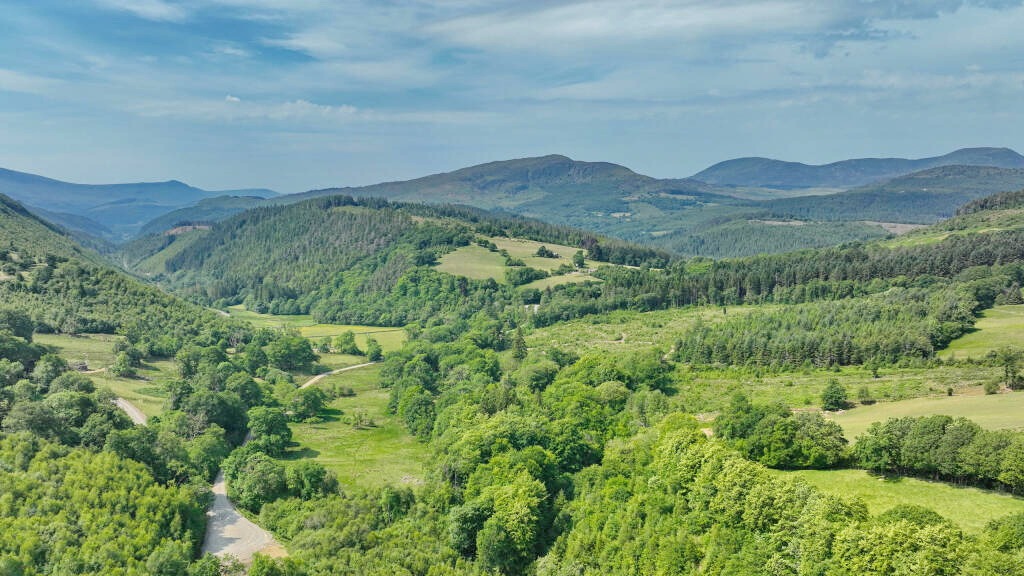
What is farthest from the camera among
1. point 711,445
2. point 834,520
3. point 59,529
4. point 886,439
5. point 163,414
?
point 163,414

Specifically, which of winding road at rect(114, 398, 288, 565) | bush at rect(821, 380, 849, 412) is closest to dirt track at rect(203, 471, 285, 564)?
winding road at rect(114, 398, 288, 565)

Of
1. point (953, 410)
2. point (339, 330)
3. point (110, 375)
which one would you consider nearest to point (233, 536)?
point (110, 375)

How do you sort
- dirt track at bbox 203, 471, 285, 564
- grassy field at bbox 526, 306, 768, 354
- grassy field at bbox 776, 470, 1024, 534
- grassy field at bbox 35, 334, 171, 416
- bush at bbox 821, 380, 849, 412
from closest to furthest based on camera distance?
1. grassy field at bbox 776, 470, 1024, 534
2. dirt track at bbox 203, 471, 285, 564
3. bush at bbox 821, 380, 849, 412
4. grassy field at bbox 35, 334, 171, 416
5. grassy field at bbox 526, 306, 768, 354

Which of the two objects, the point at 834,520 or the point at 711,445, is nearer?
the point at 834,520

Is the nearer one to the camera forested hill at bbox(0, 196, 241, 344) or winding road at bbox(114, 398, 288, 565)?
winding road at bbox(114, 398, 288, 565)

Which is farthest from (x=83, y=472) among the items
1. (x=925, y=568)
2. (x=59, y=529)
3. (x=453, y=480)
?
(x=925, y=568)

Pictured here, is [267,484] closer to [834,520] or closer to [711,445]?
[711,445]

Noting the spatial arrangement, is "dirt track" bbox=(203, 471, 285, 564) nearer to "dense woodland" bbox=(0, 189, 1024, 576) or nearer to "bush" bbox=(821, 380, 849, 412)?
"dense woodland" bbox=(0, 189, 1024, 576)
